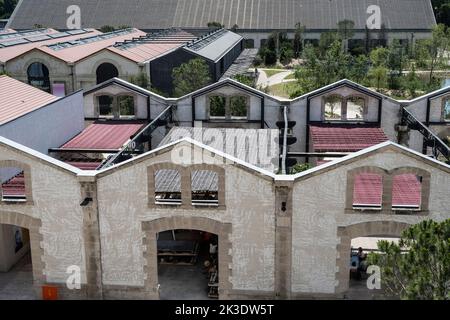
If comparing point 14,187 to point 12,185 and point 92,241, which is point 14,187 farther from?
point 92,241

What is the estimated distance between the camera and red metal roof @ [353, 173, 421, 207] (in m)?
23.8

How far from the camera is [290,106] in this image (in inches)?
1410

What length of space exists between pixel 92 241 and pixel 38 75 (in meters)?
39.2

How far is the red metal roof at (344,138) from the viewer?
31.8m

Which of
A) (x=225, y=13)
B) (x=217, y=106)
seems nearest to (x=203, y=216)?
(x=217, y=106)

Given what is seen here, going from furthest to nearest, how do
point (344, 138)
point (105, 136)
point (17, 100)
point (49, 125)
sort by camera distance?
point (105, 136) < point (344, 138) < point (49, 125) < point (17, 100)

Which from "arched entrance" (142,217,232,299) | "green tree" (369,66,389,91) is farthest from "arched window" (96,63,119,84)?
"arched entrance" (142,217,232,299)

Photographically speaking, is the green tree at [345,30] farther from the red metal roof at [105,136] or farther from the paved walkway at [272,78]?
the red metal roof at [105,136]

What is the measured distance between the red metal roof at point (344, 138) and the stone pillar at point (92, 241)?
43.4 feet

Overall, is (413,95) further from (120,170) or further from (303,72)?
→ (120,170)

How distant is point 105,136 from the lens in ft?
111

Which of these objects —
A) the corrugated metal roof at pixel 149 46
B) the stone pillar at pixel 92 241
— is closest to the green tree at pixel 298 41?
the corrugated metal roof at pixel 149 46

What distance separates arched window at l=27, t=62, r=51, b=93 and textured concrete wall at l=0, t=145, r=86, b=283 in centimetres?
3724
